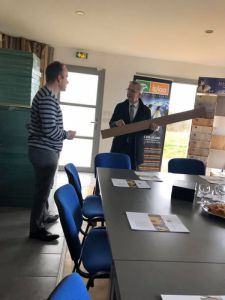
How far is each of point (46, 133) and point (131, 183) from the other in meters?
0.82

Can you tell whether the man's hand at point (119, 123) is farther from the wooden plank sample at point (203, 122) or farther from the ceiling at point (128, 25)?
the wooden plank sample at point (203, 122)

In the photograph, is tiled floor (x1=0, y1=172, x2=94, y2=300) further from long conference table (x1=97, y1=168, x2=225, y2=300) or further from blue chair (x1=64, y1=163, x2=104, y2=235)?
long conference table (x1=97, y1=168, x2=225, y2=300)

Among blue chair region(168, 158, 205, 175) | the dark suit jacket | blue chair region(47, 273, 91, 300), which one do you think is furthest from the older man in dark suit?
blue chair region(47, 273, 91, 300)

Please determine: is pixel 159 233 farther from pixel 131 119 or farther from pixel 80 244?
pixel 131 119

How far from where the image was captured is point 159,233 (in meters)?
1.31

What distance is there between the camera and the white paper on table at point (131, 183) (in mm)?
2133

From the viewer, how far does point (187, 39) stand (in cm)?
397

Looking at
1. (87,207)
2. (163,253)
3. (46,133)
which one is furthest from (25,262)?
(163,253)

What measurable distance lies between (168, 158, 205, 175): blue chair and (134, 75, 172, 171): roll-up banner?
1.89 m

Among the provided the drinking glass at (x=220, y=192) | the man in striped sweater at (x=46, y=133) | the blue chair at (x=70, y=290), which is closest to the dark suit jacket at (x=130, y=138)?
the man in striped sweater at (x=46, y=133)

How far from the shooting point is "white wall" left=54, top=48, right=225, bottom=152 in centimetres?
530

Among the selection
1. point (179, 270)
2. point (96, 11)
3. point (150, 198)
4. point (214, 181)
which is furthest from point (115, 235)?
point (96, 11)

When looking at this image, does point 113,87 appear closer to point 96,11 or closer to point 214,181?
point 96,11

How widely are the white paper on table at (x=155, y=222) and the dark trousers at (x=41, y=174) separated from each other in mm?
1063
